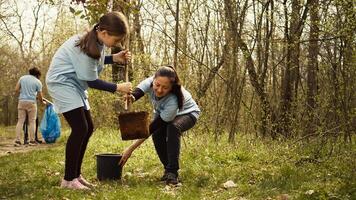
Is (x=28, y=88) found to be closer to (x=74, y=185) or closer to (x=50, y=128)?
(x=50, y=128)

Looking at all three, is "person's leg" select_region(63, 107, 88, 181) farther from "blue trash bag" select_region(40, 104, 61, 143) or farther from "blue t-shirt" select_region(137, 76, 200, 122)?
"blue trash bag" select_region(40, 104, 61, 143)

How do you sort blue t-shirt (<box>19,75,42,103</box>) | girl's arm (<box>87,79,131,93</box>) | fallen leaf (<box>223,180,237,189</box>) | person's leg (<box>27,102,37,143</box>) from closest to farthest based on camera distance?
girl's arm (<box>87,79,131,93</box>), fallen leaf (<box>223,180,237,189</box>), blue t-shirt (<box>19,75,42,103</box>), person's leg (<box>27,102,37,143</box>)

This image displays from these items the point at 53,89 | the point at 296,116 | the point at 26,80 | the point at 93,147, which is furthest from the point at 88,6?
the point at 26,80

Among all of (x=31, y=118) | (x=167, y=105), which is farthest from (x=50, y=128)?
(x=167, y=105)

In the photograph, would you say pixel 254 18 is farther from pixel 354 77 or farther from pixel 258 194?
pixel 258 194

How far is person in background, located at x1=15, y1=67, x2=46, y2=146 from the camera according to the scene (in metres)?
10.8

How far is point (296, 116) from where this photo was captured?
8.59 meters

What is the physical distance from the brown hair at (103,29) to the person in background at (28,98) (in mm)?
6708

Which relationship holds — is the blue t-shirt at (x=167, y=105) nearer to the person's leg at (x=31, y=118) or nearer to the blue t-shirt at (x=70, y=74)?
the blue t-shirt at (x=70, y=74)

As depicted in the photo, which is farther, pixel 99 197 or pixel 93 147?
pixel 93 147

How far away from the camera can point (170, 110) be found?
5105mm

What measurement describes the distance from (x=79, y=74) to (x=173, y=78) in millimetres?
1022

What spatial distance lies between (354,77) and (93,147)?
4.26 meters

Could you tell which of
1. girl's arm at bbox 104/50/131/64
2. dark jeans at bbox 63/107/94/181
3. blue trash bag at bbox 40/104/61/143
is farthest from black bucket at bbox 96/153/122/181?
blue trash bag at bbox 40/104/61/143
